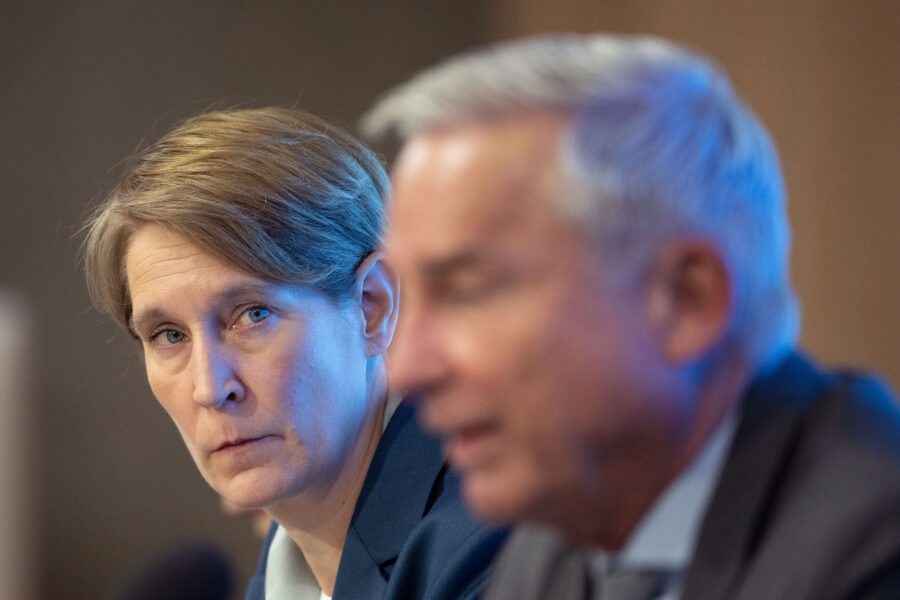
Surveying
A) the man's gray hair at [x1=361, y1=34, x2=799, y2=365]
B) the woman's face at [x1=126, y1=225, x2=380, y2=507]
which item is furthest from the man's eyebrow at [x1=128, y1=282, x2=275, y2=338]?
the man's gray hair at [x1=361, y1=34, x2=799, y2=365]

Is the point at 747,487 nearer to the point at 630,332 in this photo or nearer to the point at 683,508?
the point at 683,508

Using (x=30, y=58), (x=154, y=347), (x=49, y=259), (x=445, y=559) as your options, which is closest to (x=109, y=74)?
(x=30, y=58)

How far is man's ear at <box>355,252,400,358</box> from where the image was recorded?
1.87m

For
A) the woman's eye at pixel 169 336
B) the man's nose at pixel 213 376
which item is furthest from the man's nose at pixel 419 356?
the woman's eye at pixel 169 336

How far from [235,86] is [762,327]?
414 centimetres

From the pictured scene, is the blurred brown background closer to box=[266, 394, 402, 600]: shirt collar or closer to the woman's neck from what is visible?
box=[266, 394, 402, 600]: shirt collar

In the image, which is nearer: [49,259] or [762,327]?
[762,327]

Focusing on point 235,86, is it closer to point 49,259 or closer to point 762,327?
point 49,259

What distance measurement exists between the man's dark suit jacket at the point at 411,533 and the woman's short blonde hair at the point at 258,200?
29cm

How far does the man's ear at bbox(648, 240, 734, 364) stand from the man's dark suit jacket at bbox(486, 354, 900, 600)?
92mm

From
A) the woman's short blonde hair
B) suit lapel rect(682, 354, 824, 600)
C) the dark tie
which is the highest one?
the woman's short blonde hair

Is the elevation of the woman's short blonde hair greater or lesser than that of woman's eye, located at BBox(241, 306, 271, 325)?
greater

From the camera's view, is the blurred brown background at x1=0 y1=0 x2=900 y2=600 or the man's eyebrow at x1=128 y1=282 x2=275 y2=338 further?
the blurred brown background at x1=0 y1=0 x2=900 y2=600

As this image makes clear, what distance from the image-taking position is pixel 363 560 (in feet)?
5.78
